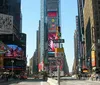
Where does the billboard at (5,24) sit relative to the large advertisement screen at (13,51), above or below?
below

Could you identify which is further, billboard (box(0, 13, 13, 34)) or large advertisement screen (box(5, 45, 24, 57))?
large advertisement screen (box(5, 45, 24, 57))

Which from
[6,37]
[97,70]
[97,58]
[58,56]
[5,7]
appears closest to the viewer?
[58,56]

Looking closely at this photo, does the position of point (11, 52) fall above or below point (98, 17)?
below

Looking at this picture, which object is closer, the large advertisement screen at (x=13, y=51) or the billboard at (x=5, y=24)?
the billboard at (x=5, y=24)

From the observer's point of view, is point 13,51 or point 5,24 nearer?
point 5,24

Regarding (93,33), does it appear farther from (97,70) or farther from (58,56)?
(58,56)

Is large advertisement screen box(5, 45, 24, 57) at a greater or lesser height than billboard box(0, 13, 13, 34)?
greater

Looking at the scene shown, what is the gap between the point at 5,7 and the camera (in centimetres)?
11938

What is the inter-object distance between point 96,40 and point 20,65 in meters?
45.8

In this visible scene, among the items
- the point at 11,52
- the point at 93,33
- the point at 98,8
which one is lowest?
the point at 11,52

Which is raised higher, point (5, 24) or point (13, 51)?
point (13, 51)

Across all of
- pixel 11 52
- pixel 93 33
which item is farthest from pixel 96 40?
pixel 11 52

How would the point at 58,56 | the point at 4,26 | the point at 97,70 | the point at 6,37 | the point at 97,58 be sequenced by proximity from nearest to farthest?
1. the point at 4,26
2. the point at 58,56
3. the point at 97,70
4. the point at 97,58
5. the point at 6,37

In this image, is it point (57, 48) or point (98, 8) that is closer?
point (57, 48)
